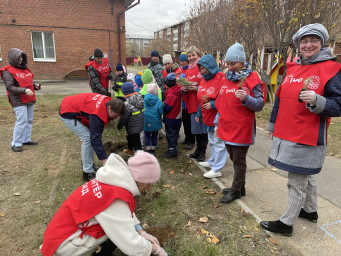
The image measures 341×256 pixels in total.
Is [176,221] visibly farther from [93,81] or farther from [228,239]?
[93,81]

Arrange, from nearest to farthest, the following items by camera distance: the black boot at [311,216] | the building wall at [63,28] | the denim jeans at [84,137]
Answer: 1. the black boot at [311,216]
2. the denim jeans at [84,137]
3. the building wall at [63,28]

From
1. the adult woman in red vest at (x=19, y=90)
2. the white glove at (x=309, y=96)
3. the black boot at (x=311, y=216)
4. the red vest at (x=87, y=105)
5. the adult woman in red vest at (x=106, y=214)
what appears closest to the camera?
the adult woman in red vest at (x=106, y=214)

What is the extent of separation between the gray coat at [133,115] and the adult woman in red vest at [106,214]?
2757mm

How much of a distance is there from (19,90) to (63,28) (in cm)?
1299

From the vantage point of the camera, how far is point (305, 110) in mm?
2387

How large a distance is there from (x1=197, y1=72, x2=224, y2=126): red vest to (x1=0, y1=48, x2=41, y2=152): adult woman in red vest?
3.58m

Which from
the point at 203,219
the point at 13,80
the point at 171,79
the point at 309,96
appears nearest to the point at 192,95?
the point at 171,79

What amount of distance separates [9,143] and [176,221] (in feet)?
16.0

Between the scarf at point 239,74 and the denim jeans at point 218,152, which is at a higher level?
the scarf at point 239,74

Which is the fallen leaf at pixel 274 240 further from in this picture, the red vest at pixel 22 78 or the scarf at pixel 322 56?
the red vest at pixel 22 78

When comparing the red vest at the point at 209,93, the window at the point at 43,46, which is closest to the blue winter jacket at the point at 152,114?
the red vest at the point at 209,93

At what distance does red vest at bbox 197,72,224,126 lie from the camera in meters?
4.05

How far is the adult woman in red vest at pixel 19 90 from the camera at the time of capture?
5156 mm

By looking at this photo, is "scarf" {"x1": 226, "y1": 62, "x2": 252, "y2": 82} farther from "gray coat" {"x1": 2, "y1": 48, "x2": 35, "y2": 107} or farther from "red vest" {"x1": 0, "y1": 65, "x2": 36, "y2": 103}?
"red vest" {"x1": 0, "y1": 65, "x2": 36, "y2": 103}
